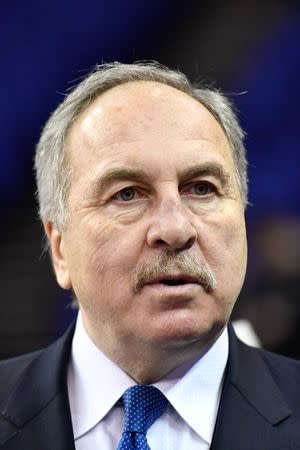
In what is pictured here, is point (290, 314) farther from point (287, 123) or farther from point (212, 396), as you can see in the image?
point (212, 396)

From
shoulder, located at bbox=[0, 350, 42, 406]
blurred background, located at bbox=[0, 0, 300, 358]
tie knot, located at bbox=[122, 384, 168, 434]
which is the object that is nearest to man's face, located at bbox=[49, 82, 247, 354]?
tie knot, located at bbox=[122, 384, 168, 434]

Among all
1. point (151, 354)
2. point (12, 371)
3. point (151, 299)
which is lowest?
point (12, 371)

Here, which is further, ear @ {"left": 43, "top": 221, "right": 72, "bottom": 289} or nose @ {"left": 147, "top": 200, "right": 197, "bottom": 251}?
ear @ {"left": 43, "top": 221, "right": 72, "bottom": 289}

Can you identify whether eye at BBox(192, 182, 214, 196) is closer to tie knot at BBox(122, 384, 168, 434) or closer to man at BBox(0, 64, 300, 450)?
man at BBox(0, 64, 300, 450)

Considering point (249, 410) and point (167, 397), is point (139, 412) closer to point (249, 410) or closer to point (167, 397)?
point (167, 397)

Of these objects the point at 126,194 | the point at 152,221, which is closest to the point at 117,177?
the point at 126,194

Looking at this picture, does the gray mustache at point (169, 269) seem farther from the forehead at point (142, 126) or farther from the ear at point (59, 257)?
the ear at point (59, 257)

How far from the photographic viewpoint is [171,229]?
150 centimetres

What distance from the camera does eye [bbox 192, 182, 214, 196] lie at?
1.66 meters

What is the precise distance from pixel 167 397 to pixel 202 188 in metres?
0.47

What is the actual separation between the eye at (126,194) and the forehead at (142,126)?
8 cm

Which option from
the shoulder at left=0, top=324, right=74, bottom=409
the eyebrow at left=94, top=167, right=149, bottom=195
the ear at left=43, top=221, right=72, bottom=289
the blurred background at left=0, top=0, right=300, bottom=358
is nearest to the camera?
the eyebrow at left=94, top=167, right=149, bottom=195

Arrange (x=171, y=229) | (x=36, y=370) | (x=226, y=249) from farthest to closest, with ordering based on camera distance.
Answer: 1. (x=36, y=370)
2. (x=226, y=249)
3. (x=171, y=229)

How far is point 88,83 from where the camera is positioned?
1854 millimetres
